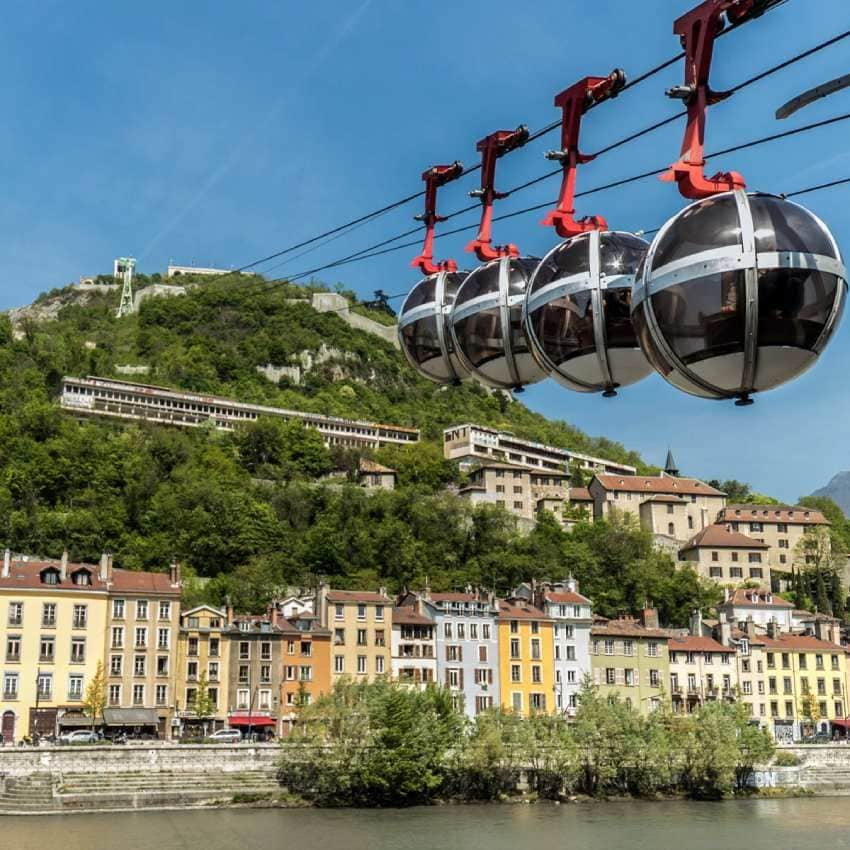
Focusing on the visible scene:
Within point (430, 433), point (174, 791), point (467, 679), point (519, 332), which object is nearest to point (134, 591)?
point (174, 791)

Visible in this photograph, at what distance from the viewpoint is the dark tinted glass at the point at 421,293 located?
10.4 metres

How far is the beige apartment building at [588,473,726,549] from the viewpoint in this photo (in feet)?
364

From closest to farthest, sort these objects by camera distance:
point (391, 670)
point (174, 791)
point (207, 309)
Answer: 1. point (174, 791)
2. point (391, 670)
3. point (207, 309)

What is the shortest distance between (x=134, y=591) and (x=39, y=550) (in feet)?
85.9

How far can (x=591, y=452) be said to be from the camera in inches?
5901

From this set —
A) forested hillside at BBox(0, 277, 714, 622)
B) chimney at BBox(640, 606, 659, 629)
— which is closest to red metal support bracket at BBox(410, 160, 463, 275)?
forested hillside at BBox(0, 277, 714, 622)

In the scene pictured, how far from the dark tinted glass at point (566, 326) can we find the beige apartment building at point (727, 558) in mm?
97623

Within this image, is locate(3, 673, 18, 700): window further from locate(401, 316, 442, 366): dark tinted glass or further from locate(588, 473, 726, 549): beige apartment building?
locate(588, 473, 726, 549): beige apartment building

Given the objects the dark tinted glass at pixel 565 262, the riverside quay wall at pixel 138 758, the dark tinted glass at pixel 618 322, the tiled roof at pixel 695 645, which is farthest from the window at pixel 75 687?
the dark tinted glass at pixel 618 322

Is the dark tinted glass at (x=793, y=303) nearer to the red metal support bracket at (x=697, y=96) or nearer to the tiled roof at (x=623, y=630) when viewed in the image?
the red metal support bracket at (x=697, y=96)

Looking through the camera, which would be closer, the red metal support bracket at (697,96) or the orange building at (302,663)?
the red metal support bracket at (697,96)

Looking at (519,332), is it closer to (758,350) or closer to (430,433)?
(758,350)

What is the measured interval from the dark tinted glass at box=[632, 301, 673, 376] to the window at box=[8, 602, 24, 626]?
53908 millimetres

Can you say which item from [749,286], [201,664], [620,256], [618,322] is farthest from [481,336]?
[201,664]
